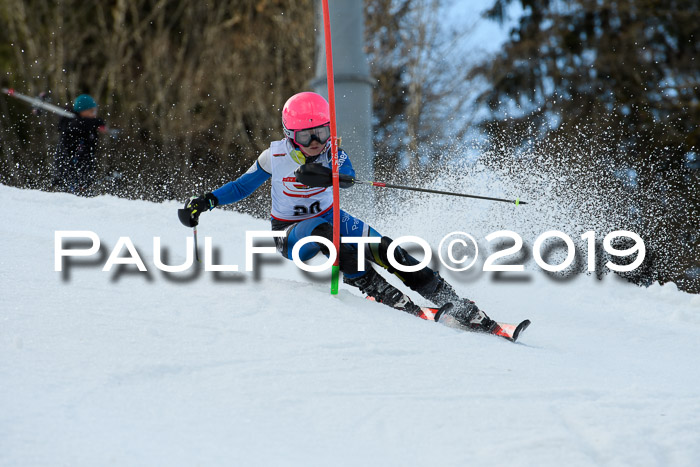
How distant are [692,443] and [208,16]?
18.6 m

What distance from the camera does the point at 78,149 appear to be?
8555 mm

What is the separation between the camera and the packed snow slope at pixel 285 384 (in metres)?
1.96

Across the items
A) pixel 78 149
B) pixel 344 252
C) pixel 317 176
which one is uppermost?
pixel 78 149

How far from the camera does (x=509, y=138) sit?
11.8 m

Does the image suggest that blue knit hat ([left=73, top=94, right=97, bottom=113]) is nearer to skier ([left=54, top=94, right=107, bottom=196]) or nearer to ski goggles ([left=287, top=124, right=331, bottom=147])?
skier ([left=54, top=94, right=107, bottom=196])

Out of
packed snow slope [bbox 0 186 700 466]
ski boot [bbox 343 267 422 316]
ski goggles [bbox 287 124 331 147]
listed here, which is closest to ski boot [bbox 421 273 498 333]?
ski boot [bbox 343 267 422 316]

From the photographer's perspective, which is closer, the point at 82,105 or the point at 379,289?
the point at 379,289

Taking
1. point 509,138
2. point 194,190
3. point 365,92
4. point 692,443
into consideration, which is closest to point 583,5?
point 509,138

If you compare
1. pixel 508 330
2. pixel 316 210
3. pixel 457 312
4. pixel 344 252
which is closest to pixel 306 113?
pixel 316 210

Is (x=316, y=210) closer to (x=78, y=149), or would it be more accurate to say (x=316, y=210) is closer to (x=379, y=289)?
(x=379, y=289)

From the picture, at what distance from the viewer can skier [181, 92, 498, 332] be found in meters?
3.71

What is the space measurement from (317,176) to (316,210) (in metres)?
0.50

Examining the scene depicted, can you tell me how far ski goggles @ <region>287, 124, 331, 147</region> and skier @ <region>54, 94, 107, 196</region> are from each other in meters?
5.52

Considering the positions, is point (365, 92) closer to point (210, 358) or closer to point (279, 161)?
point (279, 161)
